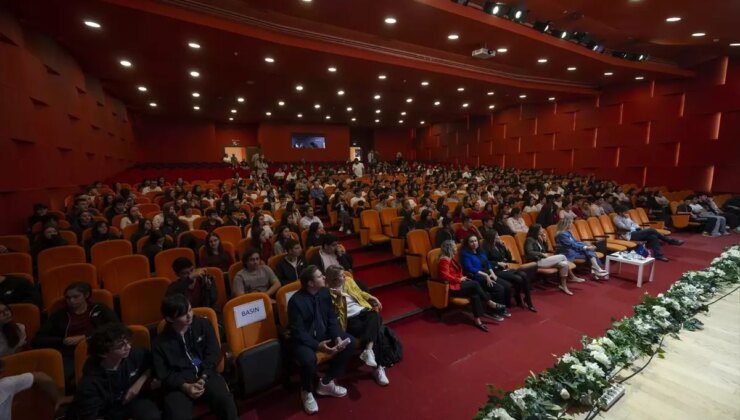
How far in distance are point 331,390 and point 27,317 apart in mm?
2410

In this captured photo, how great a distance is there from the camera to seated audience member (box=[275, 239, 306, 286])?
3.67 m

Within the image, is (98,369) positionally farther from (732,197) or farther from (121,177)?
(732,197)

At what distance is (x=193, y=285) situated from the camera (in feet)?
10.1

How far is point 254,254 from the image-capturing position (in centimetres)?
335

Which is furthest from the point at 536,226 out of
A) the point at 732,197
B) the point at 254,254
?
the point at 732,197

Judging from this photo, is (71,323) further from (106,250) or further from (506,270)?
(506,270)

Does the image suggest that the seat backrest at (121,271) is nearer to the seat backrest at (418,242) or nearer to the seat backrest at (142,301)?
the seat backrest at (142,301)

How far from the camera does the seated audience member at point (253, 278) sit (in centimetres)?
332

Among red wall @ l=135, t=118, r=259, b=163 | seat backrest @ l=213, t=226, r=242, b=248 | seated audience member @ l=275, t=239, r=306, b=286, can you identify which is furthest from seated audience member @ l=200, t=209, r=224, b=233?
red wall @ l=135, t=118, r=259, b=163

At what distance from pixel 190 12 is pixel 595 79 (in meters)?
12.6

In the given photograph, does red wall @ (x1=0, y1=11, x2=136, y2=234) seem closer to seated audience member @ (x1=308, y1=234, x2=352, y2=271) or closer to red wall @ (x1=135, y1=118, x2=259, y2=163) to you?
seated audience member @ (x1=308, y1=234, x2=352, y2=271)

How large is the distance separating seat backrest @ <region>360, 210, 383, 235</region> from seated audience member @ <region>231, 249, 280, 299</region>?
2896 millimetres

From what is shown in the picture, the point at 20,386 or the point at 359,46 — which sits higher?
the point at 359,46

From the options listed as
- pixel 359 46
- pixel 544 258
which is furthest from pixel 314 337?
pixel 359 46
